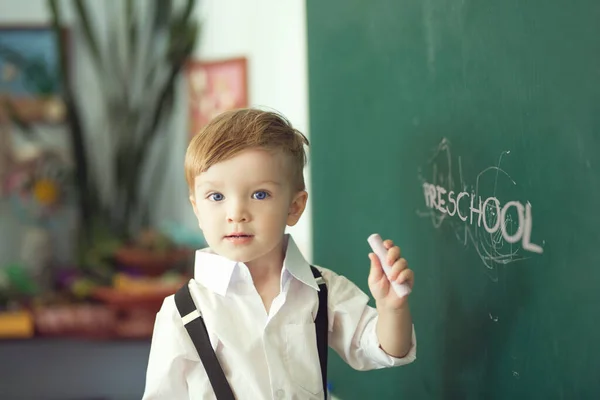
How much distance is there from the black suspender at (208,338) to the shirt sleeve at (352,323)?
2 cm

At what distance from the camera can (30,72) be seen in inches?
142

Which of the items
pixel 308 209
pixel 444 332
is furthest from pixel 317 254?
pixel 444 332

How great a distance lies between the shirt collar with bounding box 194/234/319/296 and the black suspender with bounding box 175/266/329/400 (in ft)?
0.08

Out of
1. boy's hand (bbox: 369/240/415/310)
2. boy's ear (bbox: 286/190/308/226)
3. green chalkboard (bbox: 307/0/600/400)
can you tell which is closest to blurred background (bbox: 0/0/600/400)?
green chalkboard (bbox: 307/0/600/400)

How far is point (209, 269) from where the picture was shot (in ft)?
4.22

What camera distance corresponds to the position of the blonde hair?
1.21 m

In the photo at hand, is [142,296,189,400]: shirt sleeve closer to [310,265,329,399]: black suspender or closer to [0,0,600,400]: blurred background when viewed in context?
[310,265,329,399]: black suspender

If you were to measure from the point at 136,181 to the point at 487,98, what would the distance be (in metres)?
2.63

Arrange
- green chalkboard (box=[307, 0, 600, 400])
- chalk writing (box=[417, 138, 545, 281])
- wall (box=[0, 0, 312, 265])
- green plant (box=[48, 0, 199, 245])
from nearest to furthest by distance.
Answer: green chalkboard (box=[307, 0, 600, 400])
chalk writing (box=[417, 138, 545, 281])
wall (box=[0, 0, 312, 265])
green plant (box=[48, 0, 199, 245])

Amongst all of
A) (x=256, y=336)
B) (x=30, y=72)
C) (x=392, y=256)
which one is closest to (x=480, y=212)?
(x=392, y=256)

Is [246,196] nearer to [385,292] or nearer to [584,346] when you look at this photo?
[385,292]

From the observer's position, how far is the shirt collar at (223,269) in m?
1.26

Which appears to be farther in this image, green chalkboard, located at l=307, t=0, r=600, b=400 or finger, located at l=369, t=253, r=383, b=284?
finger, located at l=369, t=253, r=383, b=284

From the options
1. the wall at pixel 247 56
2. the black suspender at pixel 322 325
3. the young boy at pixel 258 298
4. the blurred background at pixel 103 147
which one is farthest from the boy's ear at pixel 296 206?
the blurred background at pixel 103 147
